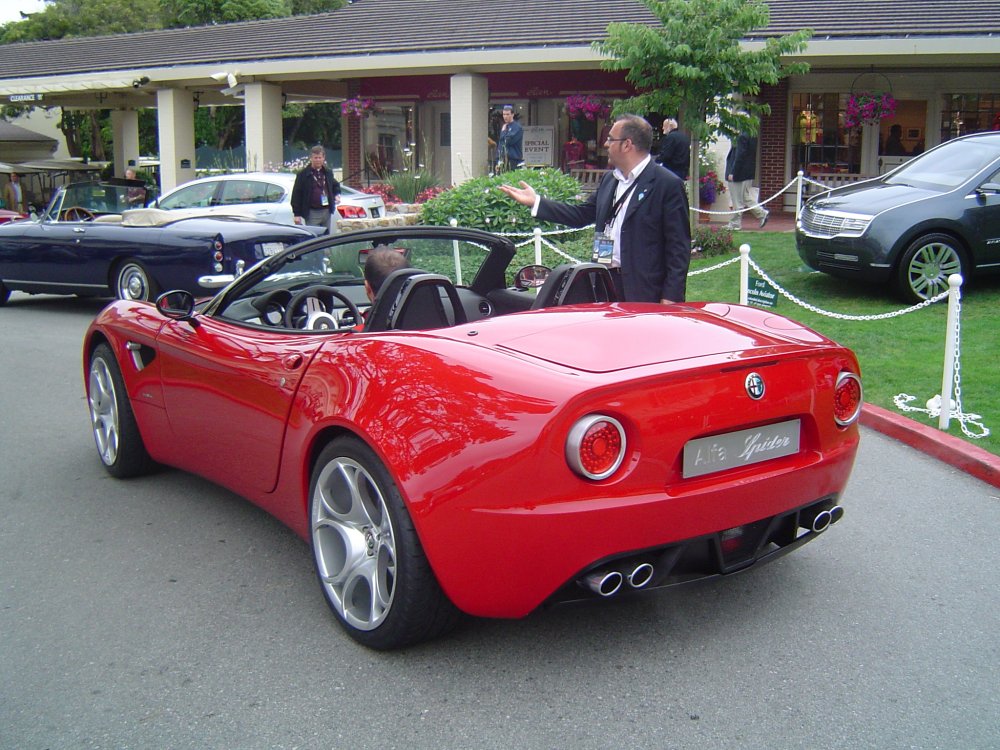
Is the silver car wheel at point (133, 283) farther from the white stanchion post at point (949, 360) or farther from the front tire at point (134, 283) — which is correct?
the white stanchion post at point (949, 360)

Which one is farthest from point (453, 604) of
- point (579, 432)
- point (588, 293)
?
point (588, 293)

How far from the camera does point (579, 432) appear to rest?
3098mm

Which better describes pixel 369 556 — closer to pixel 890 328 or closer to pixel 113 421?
pixel 113 421

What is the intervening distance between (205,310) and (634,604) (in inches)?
94.9

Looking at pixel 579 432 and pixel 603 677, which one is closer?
pixel 579 432

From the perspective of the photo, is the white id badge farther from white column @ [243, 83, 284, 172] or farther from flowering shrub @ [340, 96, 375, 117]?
flowering shrub @ [340, 96, 375, 117]

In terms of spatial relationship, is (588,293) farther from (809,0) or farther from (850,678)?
(809,0)

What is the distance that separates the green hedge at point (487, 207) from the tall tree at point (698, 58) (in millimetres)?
1938

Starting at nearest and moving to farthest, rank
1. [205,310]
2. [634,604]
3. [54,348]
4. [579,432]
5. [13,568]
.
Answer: [579,432] → [634,604] → [13,568] → [205,310] → [54,348]

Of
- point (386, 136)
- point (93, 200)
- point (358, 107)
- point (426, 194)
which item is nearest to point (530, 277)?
point (93, 200)

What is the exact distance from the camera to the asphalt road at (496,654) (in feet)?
10.2

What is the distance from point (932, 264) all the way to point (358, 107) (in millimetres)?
17147

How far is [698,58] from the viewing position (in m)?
13.0

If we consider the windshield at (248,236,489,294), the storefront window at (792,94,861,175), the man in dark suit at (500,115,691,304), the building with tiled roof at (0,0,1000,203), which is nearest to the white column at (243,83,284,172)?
the building with tiled roof at (0,0,1000,203)
